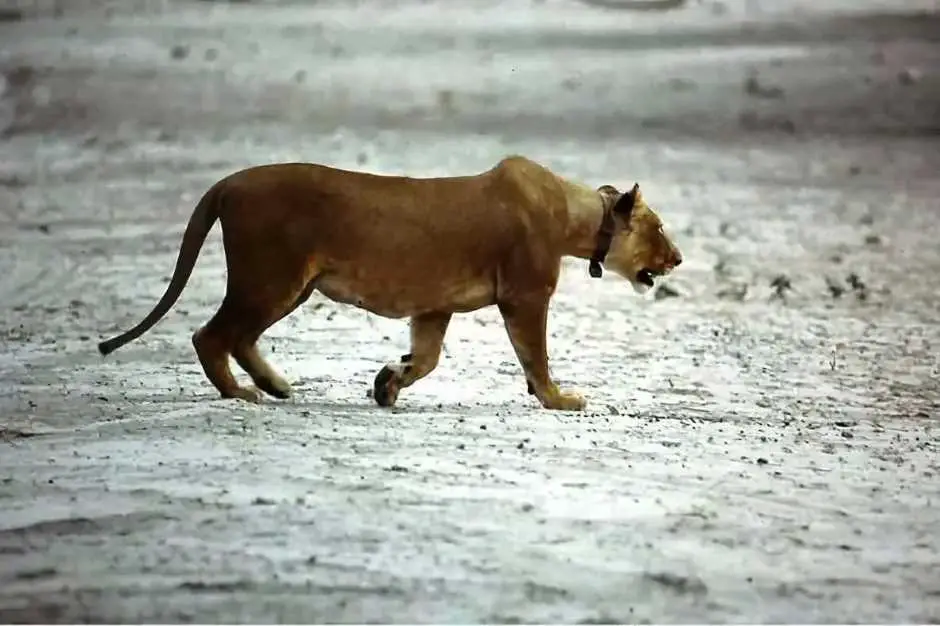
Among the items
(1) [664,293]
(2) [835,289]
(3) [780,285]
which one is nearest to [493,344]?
(1) [664,293]

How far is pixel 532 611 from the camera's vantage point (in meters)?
1.05

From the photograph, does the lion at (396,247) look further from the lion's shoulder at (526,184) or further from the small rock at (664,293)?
the small rock at (664,293)

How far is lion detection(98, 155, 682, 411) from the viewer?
142 centimetres

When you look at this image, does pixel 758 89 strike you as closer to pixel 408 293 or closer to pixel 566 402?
pixel 566 402

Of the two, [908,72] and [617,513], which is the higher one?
[908,72]

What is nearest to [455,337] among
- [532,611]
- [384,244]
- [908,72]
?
[384,244]

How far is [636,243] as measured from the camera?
5.16 ft

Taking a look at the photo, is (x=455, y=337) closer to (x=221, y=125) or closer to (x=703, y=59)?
(x=221, y=125)

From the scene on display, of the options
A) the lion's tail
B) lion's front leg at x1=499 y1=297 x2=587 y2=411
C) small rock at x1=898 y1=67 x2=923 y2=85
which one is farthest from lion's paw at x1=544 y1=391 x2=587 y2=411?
small rock at x1=898 y1=67 x2=923 y2=85

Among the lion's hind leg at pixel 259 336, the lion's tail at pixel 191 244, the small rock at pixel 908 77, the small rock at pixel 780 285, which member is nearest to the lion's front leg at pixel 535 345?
the lion's hind leg at pixel 259 336

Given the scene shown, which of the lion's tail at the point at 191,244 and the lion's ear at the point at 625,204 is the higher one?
the lion's ear at the point at 625,204

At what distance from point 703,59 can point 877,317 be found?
Answer: 0.70 metres

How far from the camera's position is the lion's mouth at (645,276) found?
160cm

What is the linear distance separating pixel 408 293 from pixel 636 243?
1.17 ft
